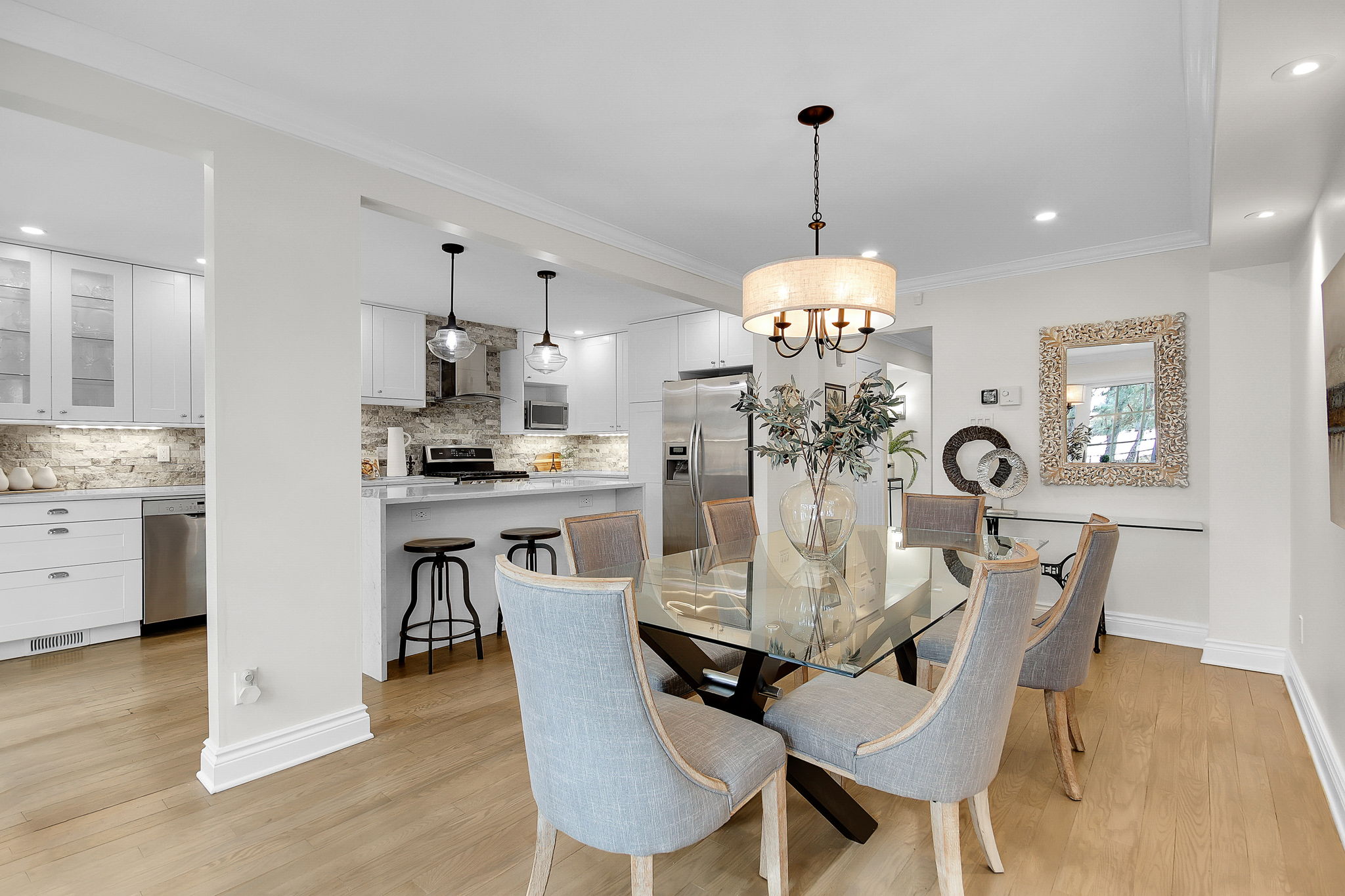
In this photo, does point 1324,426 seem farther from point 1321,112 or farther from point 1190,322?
point 1190,322

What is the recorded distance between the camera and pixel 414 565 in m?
3.44

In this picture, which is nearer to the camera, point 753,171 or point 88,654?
point 753,171

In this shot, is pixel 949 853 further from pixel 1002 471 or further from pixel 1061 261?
pixel 1061 261

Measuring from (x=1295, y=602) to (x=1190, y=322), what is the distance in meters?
1.59

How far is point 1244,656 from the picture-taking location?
346 centimetres

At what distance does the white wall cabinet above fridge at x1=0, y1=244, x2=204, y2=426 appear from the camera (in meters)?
3.87

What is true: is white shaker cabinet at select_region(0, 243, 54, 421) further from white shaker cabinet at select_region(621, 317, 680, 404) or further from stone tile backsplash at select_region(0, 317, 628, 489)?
white shaker cabinet at select_region(621, 317, 680, 404)

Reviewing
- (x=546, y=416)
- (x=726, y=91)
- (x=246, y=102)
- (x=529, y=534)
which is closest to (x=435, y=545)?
(x=529, y=534)

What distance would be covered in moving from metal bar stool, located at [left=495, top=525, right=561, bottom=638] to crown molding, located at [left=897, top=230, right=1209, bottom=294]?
10.0 ft

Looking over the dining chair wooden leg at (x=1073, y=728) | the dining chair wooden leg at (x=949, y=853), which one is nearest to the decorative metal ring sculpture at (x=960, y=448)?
the dining chair wooden leg at (x=1073, y=728)

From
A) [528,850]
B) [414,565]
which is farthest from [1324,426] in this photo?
[414,565]

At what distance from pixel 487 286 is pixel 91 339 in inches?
97.1

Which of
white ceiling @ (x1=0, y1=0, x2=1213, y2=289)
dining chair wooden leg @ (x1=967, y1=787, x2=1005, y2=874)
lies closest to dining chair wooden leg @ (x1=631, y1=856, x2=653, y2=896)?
dining chair wooden leg @ (x1=967, y1=787, x2=1005, y2=874)

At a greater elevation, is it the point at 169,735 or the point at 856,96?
the point at 856,96
